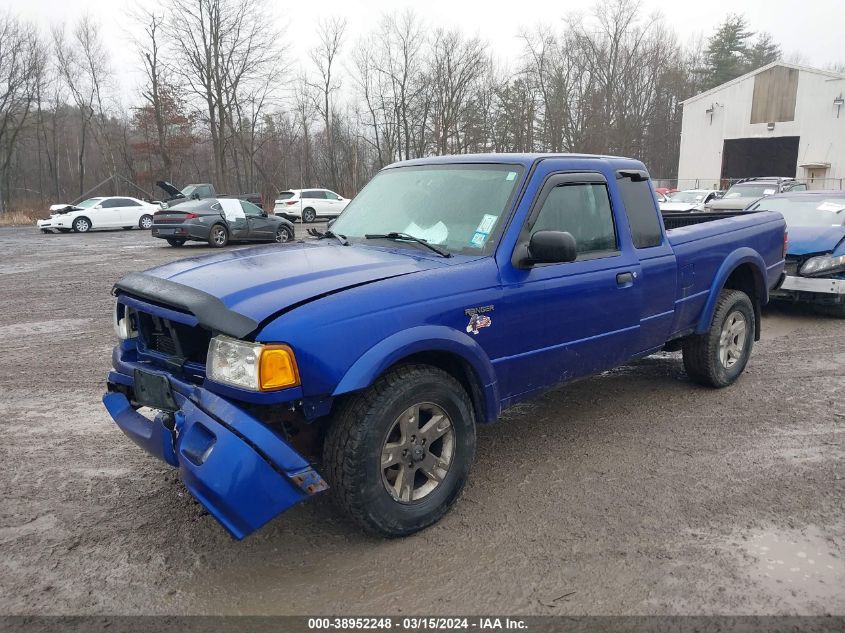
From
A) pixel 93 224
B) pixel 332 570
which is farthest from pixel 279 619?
pixel 93 224

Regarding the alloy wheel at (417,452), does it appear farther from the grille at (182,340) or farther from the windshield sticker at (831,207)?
the windshield sticker at (831,207)

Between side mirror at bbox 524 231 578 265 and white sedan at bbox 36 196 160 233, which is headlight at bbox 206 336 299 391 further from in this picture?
white sedan at bbox 36 196 160 233

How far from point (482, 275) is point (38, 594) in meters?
2.55

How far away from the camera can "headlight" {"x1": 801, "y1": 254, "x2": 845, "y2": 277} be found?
7.94 metres

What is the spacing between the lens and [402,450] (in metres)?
3.10

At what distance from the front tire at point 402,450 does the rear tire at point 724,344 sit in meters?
2.81

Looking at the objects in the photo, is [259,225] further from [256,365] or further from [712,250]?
[256,365]

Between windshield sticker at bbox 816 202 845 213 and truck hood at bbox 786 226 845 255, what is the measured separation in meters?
0.65

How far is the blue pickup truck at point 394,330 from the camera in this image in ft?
8.84

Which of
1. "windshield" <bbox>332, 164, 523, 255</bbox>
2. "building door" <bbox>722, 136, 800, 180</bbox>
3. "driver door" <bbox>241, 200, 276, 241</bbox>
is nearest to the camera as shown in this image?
"windshield" <bbox>332, 164, 523, 255</bbox>

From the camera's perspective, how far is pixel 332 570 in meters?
2.93

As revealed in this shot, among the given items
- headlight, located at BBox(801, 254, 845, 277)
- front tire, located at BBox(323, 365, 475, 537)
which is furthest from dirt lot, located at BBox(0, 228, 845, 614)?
headlight, located at BBox(801, 254, 845, 277)

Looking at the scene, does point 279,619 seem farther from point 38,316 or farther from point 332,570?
point 38,316

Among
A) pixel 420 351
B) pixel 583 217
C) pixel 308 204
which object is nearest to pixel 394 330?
pixel 420 351
